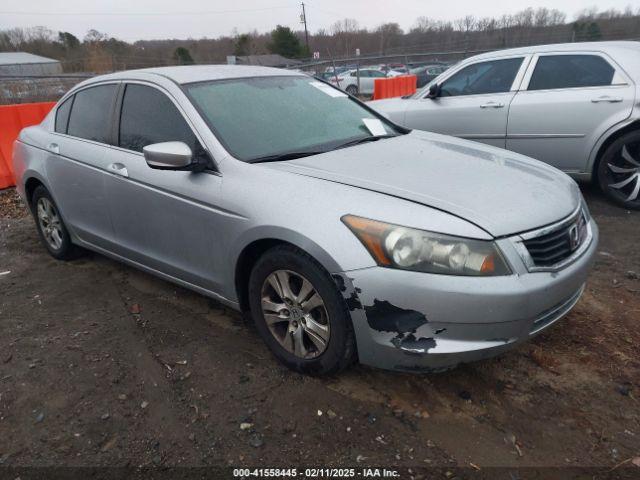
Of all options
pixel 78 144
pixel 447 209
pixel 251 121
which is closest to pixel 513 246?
pixel 447 209

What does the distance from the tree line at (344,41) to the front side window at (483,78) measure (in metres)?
10.1

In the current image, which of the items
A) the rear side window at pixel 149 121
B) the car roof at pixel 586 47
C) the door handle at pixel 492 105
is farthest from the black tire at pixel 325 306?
the car roof at pixel 586 47

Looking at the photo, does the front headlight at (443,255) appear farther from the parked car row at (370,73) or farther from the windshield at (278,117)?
the parked car row at (370,73)

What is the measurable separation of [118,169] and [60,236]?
4.81ft

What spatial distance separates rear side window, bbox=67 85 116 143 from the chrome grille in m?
2.94

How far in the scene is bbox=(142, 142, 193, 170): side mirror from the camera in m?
2.71

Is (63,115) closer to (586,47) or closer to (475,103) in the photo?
(475,103)

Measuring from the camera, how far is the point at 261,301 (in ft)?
8.89

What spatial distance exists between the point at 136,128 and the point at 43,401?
1.80 metres

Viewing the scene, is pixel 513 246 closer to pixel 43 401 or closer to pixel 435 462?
pixel 435 462

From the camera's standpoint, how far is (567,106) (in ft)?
17.2

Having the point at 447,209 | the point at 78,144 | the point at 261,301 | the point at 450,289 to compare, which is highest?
the point at 78,144

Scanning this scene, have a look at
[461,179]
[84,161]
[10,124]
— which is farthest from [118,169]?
[10,124]

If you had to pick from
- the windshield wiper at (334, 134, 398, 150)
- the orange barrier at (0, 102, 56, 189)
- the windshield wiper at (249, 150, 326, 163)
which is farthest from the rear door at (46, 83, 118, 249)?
the orange barrier at (0, 102, 56, 189)
